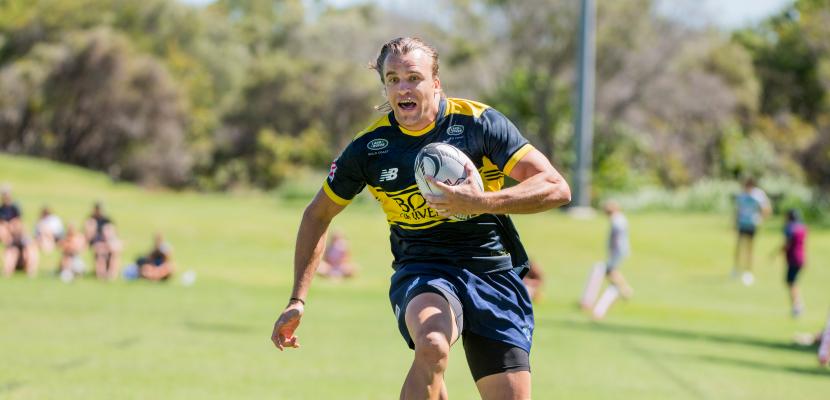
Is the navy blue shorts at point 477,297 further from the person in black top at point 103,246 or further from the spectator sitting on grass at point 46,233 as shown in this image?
the spectator sitting on grass at point 46,233

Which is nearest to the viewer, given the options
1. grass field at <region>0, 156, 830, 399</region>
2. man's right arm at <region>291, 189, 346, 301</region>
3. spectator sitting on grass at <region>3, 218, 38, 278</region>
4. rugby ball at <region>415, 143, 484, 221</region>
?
rugby ball at <region>415, 143, 484, 221</region>

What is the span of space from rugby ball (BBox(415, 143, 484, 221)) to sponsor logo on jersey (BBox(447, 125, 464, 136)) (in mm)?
310

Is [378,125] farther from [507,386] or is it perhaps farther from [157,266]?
[157,266]

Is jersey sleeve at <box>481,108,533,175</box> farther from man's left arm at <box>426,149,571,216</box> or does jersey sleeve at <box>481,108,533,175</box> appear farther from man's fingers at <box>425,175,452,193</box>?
man's fingers at <box>425,175,452,193</box>

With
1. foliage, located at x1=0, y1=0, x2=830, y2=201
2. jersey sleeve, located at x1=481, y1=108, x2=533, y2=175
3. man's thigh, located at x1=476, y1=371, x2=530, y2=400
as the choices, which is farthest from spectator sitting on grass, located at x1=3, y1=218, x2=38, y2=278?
foliage, located at x1=0, y1=0, x2=830, y2=201

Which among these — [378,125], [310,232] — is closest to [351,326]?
[310,232]

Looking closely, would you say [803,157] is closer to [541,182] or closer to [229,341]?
[229,341]

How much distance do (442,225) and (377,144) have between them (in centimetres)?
54

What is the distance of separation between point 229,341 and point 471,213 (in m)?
9.77

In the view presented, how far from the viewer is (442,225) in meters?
5.98

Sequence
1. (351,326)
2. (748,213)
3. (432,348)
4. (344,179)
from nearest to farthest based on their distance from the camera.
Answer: (432,348), (344,179), (351,326), (748,213)

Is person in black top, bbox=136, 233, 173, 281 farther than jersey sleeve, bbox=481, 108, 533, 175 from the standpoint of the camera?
Yes

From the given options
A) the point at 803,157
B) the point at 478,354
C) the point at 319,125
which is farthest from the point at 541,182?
the point at 319,125

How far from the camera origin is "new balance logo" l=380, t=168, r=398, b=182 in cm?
592
